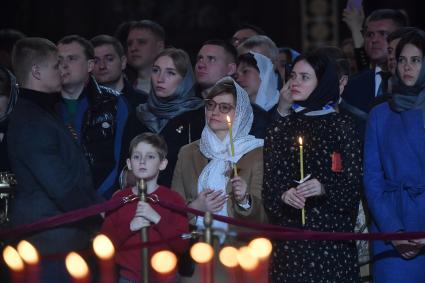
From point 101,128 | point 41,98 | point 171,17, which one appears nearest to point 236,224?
point 41,98

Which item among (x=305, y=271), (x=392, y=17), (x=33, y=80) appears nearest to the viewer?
(x=305, y=271)

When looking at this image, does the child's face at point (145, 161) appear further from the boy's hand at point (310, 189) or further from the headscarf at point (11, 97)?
the headscarf at point (11, 97)

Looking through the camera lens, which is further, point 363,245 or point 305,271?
point 363,245

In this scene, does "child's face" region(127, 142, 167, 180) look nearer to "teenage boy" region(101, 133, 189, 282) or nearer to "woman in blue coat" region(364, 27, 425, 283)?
"teenage boy" region(101, 133, 189, 282)

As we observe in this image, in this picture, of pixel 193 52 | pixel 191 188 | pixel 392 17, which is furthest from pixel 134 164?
pixel 193 52

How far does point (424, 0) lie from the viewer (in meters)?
14.4

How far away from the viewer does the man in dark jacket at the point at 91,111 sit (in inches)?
337

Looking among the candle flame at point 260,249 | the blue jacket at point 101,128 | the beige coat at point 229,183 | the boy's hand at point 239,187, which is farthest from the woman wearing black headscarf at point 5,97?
the candle flame at point 260,249

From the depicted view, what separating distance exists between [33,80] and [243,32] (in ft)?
11.5

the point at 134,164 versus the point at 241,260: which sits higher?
the point at 134,164

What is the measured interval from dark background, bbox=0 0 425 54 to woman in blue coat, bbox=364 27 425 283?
22.5 ft

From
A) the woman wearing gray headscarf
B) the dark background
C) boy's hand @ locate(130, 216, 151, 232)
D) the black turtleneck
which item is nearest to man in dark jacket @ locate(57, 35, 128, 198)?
the woman wearing gray headscarf

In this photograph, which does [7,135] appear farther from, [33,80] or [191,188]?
[191,188]

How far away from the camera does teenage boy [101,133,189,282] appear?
24.7 feet
